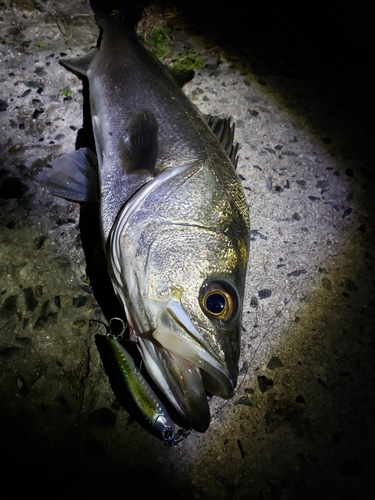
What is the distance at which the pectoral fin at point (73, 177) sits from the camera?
225 cm

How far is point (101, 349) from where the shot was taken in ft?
6.42

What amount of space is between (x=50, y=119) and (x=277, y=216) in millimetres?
1759

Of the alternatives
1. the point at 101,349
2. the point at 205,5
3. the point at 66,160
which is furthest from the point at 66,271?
the point at 205,5

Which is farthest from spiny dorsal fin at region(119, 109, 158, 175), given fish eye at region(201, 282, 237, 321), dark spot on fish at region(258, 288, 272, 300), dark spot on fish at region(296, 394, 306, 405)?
dark spot on fish at region(296, 394, 306, 405)

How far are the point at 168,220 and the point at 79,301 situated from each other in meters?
0.73

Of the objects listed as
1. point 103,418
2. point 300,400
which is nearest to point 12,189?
point 103,418

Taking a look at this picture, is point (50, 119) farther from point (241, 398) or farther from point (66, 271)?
point (241, 398)

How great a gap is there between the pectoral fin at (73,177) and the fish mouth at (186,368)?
1.05 meters

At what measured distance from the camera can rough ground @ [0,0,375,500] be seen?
5.73 feet

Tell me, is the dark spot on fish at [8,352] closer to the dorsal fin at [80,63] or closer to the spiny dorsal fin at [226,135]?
the spiny dorsal fin at [226,135]

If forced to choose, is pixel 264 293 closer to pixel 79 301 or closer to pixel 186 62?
Answer: pixel 79 301

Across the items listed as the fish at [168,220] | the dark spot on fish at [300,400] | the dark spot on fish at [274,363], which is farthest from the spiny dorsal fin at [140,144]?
the dark spot on fish at [300,400]

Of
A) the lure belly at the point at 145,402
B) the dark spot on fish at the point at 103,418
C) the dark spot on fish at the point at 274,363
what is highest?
the lure belly at the point at 145,402

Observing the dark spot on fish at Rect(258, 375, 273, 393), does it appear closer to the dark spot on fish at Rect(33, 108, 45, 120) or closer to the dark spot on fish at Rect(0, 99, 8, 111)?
the dark spot on fish at Rect(33, 108, 45, 120)
